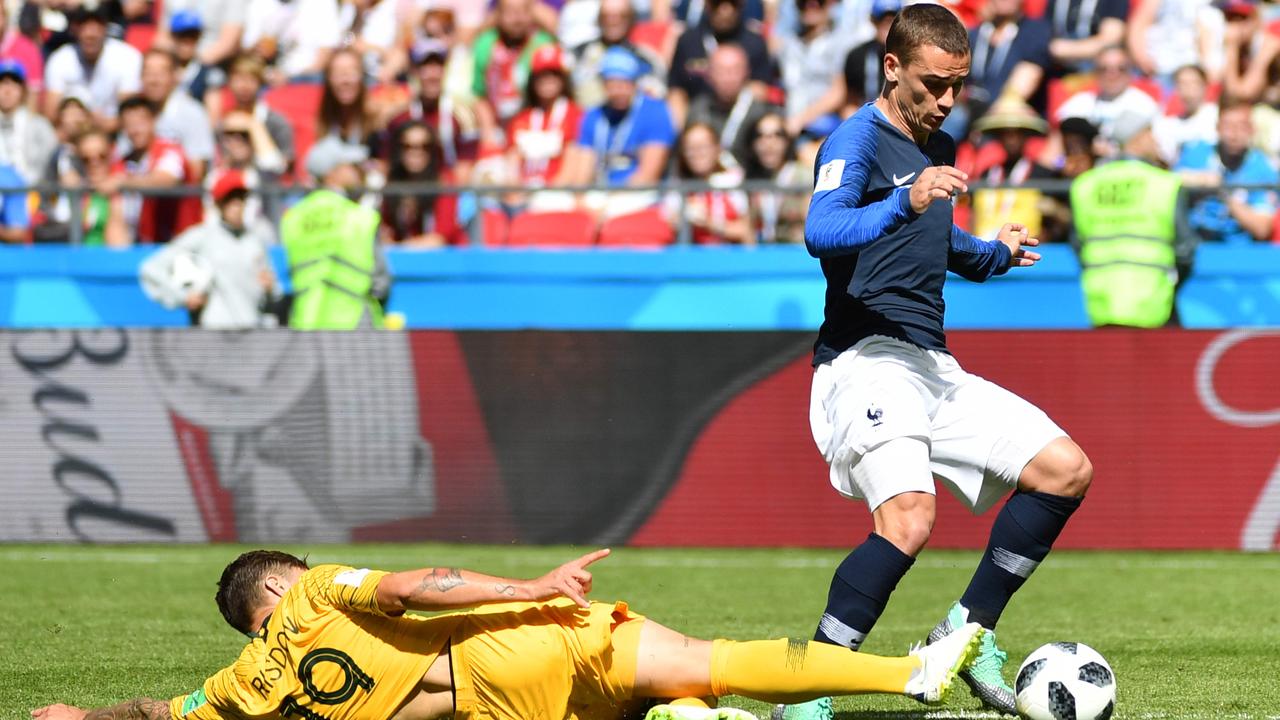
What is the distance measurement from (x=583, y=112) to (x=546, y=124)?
0.97 ft

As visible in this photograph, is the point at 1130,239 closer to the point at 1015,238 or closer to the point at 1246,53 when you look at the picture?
the point at 1246,53

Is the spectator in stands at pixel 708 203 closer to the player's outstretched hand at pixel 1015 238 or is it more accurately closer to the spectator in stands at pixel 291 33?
the spectator in stands at pixel 291 33

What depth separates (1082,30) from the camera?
13586 millimetres

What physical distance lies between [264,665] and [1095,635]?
3.93 meters

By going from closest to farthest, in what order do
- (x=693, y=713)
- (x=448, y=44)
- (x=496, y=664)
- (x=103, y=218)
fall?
1. (x=693, y=713)
2. (x=496, y=664)
3. (x=103, y=218)
4. (x=448, y=44)

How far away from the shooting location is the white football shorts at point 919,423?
5.54 metres

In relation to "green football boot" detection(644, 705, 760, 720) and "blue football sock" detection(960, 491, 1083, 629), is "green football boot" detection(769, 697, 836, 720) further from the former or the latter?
"blue football sock" detection(960, 491, 1083, 629)

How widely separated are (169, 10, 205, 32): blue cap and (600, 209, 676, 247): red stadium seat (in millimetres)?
4940

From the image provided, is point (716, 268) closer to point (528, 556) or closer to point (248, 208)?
point (528, 556)

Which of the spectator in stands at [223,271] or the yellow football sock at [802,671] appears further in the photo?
the spectator in stands at [223,271]

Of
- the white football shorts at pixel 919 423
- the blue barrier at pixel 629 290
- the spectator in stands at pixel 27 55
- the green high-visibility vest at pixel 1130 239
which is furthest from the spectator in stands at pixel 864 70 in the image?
the white football shorts at pixel 919 423

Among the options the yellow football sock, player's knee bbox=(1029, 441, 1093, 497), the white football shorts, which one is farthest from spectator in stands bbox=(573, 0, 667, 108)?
the yellow football sock

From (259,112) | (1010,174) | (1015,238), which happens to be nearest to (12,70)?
(259,112)

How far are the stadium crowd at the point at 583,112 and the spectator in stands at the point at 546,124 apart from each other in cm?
2
